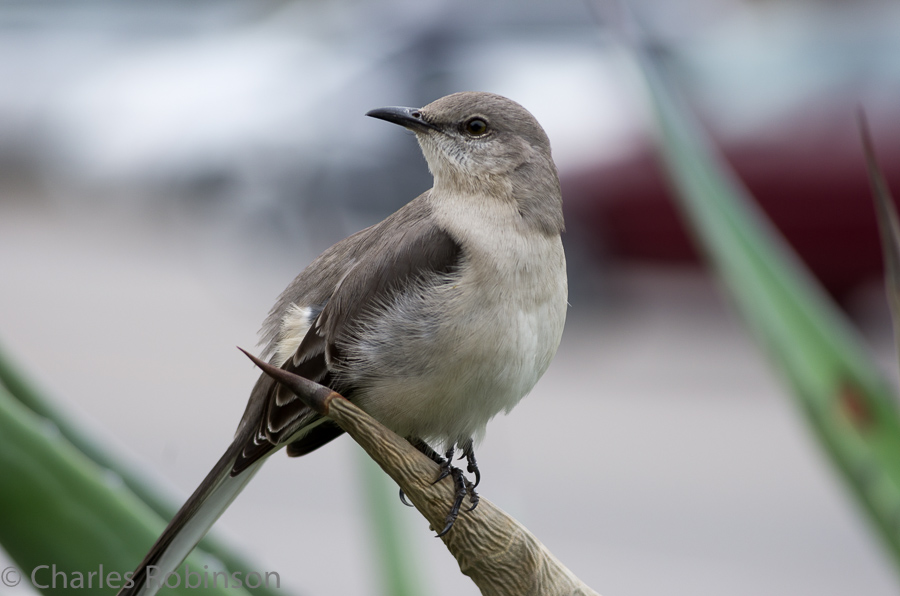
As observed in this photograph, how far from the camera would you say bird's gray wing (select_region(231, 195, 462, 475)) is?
2055mm

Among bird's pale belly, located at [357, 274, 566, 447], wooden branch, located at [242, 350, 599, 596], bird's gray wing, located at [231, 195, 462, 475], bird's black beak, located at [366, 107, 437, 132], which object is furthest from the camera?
bird's black beak, located at [366, 107, 437, 132]

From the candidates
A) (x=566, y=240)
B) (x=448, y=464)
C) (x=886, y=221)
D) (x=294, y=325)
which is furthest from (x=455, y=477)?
(x=566, y=240)

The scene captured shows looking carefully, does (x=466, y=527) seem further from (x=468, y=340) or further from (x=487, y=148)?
(x=487, y=148)

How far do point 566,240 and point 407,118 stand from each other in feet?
27.1

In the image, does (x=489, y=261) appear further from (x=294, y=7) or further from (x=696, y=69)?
(x=294, y=7)

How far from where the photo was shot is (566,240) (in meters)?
10.7

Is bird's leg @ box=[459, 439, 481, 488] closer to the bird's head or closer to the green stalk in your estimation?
the green stalk

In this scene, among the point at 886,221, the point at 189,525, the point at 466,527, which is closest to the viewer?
the point at 466,527

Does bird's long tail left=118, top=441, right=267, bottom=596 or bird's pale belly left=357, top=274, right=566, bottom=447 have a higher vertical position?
bird's pale belly left=357, top=274, right=566, bottom=447

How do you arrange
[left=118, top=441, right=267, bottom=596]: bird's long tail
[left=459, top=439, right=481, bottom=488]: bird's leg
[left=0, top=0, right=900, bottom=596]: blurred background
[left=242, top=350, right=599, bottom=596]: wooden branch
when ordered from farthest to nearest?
1. [left=0, top=0, right=900, bottom=596]: blurred background
2. [left=459, top=439, right=481, bottom=488]: bird's leg
3. [left=118, top=441, right=267, bottom=596]: bird's long tail
4. [left=242, top=350, right=599, bottom=596]: wooden branch

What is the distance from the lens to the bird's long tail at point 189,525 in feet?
5.16

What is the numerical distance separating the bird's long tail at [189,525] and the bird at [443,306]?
0.03 meters

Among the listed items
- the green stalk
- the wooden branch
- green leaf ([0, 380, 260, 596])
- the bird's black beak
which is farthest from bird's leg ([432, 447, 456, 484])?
the bird's black beak

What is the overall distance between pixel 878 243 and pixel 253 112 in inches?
309
